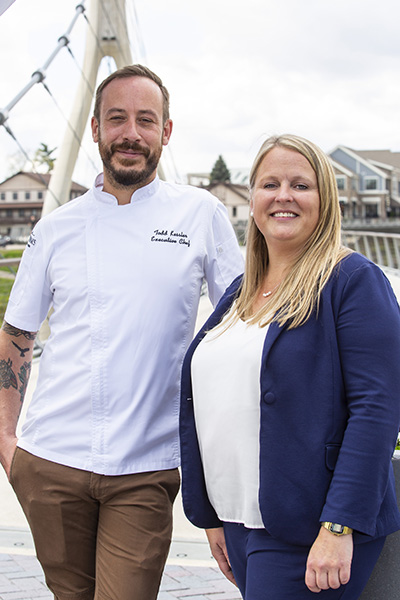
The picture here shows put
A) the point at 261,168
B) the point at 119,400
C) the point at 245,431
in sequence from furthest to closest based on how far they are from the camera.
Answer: the point at 119,400 → the point at 261,168 → the point at 245,431

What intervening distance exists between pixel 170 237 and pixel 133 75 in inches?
18.7

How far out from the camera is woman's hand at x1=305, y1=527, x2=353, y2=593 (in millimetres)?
1479

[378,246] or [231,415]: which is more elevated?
[378,246]

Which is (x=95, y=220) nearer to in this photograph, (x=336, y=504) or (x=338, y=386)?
(x=338, y=386)

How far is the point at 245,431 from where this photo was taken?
1646 mm

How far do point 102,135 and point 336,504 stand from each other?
1198mm

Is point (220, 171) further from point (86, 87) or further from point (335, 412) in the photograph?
point (335, 412)

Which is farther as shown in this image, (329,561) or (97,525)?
(97,525)

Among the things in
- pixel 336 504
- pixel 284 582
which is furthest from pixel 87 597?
pixel 336 504

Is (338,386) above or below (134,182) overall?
below

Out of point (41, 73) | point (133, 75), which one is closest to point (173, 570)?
point (133, 75)

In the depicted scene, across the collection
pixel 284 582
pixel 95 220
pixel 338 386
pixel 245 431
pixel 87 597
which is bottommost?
pixel 87 597

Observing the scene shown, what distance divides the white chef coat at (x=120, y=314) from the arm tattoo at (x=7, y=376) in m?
0.17

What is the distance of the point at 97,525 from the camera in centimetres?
199
